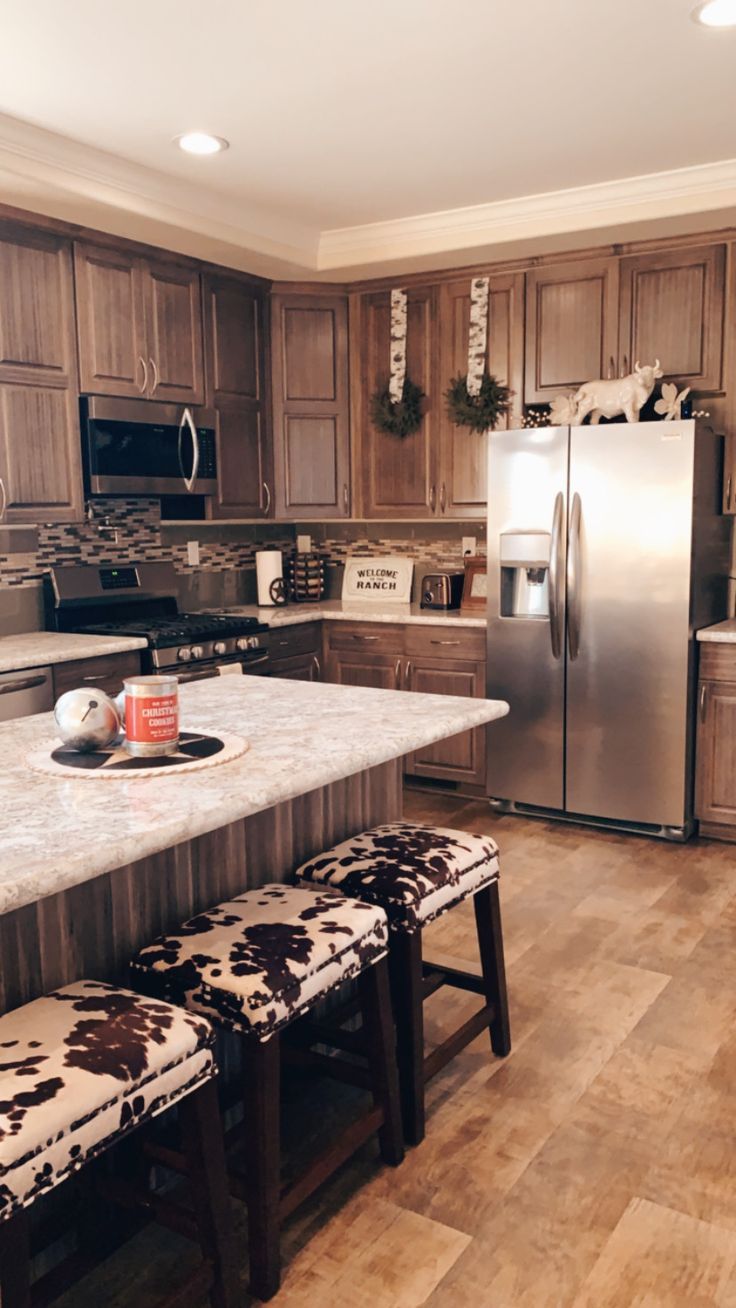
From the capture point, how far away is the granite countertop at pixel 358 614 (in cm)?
468

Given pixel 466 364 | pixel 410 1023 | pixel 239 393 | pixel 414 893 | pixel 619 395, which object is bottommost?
pixel 410 1023

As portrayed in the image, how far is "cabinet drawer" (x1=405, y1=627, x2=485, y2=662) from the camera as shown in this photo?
A: 4.62 m

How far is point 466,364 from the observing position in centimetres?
477

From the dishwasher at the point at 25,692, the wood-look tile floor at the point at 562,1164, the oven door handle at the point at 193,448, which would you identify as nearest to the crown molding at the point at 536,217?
the oven door handle at the point at 193,448

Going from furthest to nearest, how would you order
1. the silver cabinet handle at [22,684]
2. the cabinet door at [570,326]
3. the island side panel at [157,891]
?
the cabinet door at [570,326] < the silver cabinet handle at [22,684] < the island side panel at [157,891]

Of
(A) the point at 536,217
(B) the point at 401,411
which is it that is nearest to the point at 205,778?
(A) the point at 536,217

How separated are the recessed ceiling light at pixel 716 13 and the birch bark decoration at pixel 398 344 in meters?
2.29

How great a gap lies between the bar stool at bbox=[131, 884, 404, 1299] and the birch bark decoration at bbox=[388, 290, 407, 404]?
3394 millimetres

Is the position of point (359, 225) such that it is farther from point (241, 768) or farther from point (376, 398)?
point (241, 768)

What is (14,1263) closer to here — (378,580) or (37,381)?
(37,381)

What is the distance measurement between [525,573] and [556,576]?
0.21 m

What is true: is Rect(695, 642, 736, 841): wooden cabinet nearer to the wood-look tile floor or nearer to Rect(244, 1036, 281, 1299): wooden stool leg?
the wood-look tile floor

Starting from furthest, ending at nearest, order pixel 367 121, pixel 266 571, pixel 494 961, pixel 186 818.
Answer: pixel 266 571 → pixel 367 121 → pixel 494 961 → pixel 186 818

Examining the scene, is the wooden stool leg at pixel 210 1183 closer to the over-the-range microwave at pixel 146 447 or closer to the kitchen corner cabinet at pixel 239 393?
the over-the-range microwave at pixel 146 447
